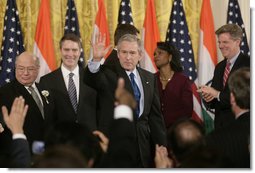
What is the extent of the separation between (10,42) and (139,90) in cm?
211

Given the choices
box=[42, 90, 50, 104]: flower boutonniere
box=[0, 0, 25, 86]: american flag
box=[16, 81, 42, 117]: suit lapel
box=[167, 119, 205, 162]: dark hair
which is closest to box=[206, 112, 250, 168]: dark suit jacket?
box=[167, 119, 205, 162]: dark hair

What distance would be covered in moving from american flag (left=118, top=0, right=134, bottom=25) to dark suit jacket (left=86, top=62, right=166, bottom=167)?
170 cm

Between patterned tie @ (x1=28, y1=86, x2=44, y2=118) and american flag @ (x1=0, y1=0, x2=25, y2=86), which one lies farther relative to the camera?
american flag @ (x1=0, y1=0, x2=25, y2=86)

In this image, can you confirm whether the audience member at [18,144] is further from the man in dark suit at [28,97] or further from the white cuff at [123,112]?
the man in dark suit at [28,97]

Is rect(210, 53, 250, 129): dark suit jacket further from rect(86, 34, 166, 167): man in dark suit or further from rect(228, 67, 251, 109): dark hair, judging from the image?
rect(228, 67, 251, 109): dark hair

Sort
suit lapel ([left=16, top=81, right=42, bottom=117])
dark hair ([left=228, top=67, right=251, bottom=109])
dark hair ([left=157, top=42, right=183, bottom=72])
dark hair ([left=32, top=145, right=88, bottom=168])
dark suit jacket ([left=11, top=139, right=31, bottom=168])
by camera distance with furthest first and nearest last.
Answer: dark hair ([left=157, top=42, right=183, bottom=72]) < suit lapel ([left=16, top=81, right=42, bottom=117]) < dark hair ([left=228, top=67, right=251, bottom=109]) < dark suit jacket ([left=11, top=139, right=31, bottom=168]) < dark hair ([left=32, top=145, right=88, bottom=168])

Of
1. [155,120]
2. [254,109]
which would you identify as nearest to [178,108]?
[155,120]

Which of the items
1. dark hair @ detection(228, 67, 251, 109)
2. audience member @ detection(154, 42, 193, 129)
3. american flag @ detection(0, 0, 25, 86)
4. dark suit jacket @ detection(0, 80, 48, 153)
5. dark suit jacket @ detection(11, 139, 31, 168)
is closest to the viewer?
dark suit jacket @ detection(11, 139, 31, 168)

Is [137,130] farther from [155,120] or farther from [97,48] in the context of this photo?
[97,48]

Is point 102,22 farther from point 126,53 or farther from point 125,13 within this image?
point 126,53

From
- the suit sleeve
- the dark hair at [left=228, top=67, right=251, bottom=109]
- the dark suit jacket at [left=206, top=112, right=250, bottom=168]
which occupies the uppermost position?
the dark hair at [left=228, top=67, right=251, bottom=109]

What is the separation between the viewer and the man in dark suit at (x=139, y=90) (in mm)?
4629

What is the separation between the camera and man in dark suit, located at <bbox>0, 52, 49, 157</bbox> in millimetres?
4445

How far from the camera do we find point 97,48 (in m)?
4.43
